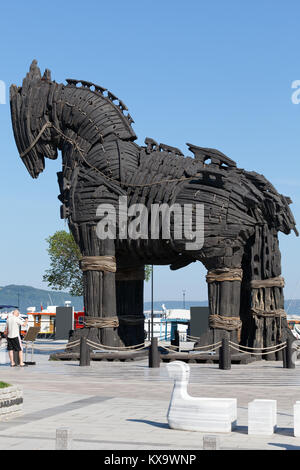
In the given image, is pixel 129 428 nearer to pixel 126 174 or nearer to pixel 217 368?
pixel 217 368

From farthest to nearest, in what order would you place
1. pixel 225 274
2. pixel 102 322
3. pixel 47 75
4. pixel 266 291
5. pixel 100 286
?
pixel 47 75
pixel 100 286
pixel 102 322
pixel 266 291
pixel 225 274

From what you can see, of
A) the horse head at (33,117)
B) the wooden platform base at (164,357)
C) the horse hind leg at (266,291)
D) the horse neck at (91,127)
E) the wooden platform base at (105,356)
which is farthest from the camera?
the horse head at (33,117)

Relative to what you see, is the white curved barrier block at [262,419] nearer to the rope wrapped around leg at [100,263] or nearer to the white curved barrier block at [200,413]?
the white curved barrier block at [200,413]

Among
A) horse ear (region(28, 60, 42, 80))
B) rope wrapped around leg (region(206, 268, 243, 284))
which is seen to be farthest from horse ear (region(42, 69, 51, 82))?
rope wrapped around leg (region(206, 268, 243, 284))

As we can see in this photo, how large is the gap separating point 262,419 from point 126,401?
4036 millimetres

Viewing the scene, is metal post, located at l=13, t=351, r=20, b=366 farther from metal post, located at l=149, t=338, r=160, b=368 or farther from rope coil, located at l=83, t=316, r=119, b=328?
metal post, located at l=149, t=338, r=160, b=368

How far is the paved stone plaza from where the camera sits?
28.0 ft

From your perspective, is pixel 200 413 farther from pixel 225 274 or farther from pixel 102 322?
pixel 102 322

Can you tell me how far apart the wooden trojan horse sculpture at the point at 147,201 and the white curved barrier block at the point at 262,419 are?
12.0m

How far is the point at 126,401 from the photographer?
41.4 ft

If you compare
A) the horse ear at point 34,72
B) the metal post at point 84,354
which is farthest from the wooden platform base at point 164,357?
the horse ear at point 34,72

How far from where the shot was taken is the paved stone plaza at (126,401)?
8.52 metres

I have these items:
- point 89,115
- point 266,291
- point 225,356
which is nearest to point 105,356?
point 225,356

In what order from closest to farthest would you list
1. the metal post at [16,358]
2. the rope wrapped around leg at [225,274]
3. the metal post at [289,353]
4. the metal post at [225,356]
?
1. the metal post at [225,356]
2. the metal post at [289,353]
3. the metal post at [16,358]
4. the rope wrapped around leg at [225,274]
